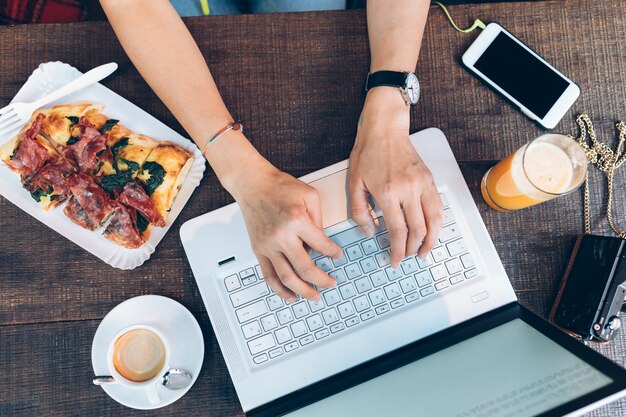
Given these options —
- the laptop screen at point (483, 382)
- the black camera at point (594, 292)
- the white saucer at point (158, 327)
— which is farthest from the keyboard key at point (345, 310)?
the black camera at point (594, 292)

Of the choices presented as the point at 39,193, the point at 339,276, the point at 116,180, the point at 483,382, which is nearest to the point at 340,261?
the point at 339,276

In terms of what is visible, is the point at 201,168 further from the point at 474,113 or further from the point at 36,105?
Answer: the point at 474,113

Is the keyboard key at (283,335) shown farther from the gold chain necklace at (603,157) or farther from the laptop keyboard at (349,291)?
the gold chain necklace at (603,157)

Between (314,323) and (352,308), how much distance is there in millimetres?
59

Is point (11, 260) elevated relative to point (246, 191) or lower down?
lower down

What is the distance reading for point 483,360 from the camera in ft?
1.91

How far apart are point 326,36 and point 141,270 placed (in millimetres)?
479

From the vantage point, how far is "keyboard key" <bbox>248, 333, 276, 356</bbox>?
2.23 ft

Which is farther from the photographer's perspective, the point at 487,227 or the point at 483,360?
the point at 487,227

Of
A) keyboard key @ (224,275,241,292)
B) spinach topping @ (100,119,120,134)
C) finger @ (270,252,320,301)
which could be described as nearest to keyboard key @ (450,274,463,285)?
finger @ (270,252,320,301)

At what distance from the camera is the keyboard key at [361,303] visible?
2.26ft

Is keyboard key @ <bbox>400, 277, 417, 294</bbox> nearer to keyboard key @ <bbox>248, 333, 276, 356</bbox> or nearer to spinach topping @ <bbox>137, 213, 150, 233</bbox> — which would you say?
keyboard key @ <bbox>248, 333, 276, 356</bbox>

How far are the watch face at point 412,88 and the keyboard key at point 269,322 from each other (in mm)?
385

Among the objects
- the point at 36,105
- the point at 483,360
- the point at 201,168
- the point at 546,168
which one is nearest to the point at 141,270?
the point at 201,168
